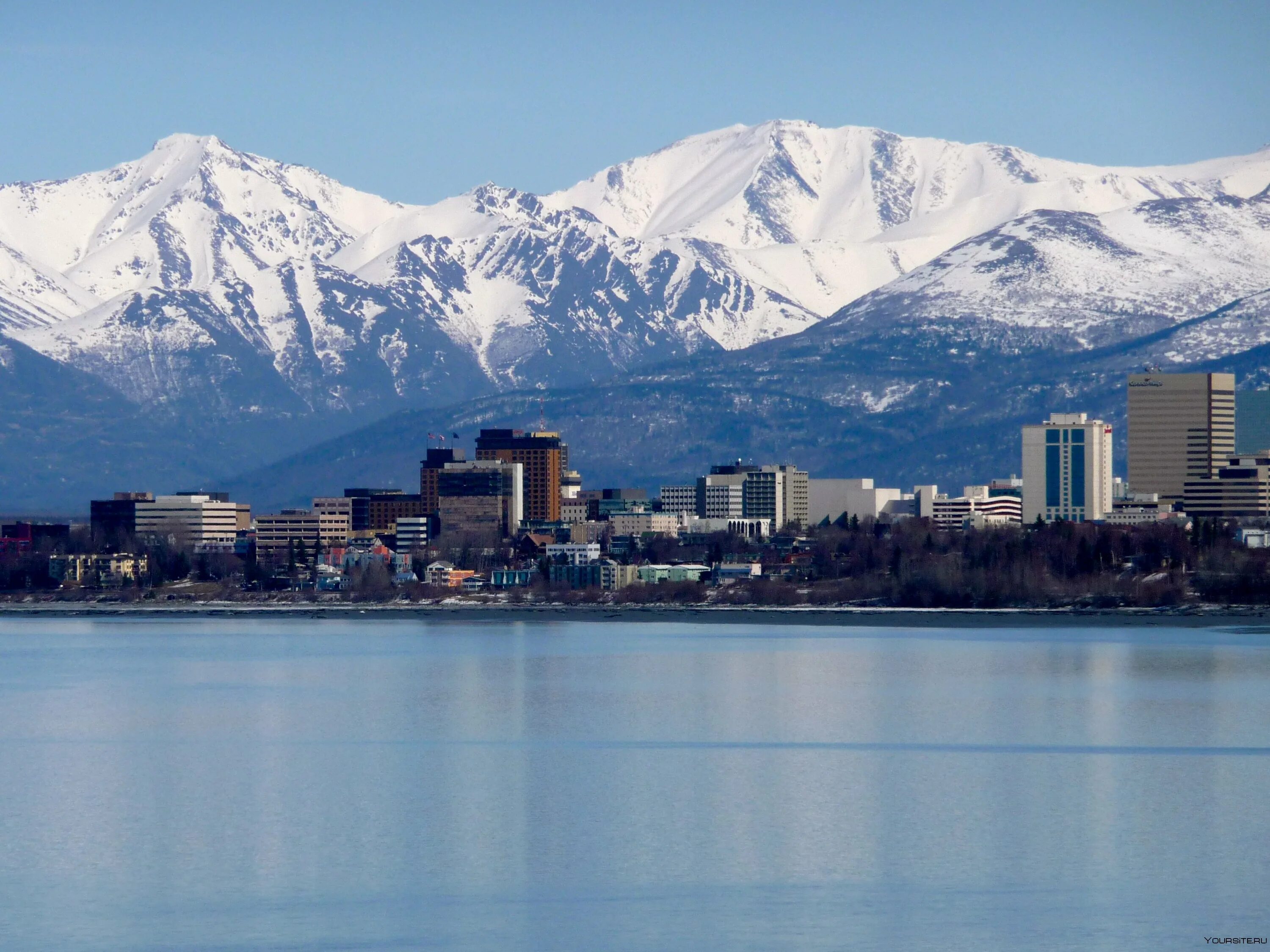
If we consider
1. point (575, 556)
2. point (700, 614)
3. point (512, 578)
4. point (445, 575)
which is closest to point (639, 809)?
point (700, 614)

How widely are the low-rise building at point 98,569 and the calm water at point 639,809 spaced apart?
98068mm

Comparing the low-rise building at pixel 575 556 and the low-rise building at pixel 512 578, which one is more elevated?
the low-rise building at pixel 575 556

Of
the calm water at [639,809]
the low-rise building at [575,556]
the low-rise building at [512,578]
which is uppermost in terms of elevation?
the low-rise building at [575,556]

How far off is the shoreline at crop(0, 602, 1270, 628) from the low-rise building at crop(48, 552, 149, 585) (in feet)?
40.7

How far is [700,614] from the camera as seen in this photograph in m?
144

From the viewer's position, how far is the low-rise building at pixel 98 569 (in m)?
180

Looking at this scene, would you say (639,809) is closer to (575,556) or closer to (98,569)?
(98,569)

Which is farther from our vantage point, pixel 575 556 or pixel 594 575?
pixel 575 556

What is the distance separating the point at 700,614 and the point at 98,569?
58763mm

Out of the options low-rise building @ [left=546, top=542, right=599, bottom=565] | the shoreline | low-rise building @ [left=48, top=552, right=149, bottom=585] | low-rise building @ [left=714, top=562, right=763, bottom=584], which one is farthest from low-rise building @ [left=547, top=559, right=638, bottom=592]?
low-rise building @ [left=48, top=552, right=149, bottom=585]

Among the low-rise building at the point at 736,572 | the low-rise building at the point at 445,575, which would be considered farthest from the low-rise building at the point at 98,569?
the low-rise building at the point at 736,572

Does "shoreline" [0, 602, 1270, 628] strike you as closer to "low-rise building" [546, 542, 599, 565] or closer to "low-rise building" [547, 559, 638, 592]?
"low-rise building" [547, 559, 638, 592]

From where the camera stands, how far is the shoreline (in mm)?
124750

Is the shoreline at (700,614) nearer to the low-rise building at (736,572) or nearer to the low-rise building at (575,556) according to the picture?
the low-rise building at (736,572)
